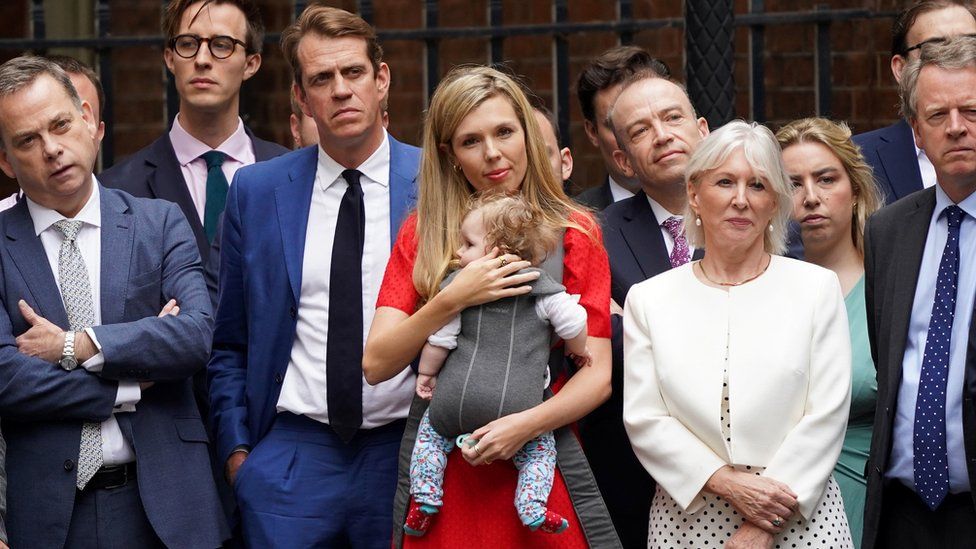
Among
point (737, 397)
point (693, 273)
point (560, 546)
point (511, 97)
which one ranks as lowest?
point (560, 546)

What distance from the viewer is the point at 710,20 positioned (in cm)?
481

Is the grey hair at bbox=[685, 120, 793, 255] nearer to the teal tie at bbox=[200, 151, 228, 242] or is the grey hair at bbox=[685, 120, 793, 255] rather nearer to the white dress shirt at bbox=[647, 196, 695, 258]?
the white dress shirt at bbox=[647, 196, 695, 258]

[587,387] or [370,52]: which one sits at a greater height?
[370,52]

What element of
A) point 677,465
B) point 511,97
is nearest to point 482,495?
point 677,465

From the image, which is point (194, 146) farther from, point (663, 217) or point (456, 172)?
point (663, 217)

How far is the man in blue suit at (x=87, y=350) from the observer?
4.10 metres

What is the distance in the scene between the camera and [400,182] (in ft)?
14.5

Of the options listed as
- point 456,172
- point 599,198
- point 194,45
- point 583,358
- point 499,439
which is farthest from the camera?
point 194,45

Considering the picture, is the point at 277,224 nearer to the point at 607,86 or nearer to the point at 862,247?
the point at 607,86

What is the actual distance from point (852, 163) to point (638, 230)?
699mm

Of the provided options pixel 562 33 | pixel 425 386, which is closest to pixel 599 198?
pixel 562 33

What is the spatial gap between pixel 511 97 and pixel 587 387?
814 millimetres

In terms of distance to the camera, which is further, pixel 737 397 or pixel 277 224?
pixel 277 224

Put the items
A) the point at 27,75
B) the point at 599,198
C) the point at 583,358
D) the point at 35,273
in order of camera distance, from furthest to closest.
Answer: the point at 599,198 → the point at 27,75 → the point at 35,273 → the point at 583,358
